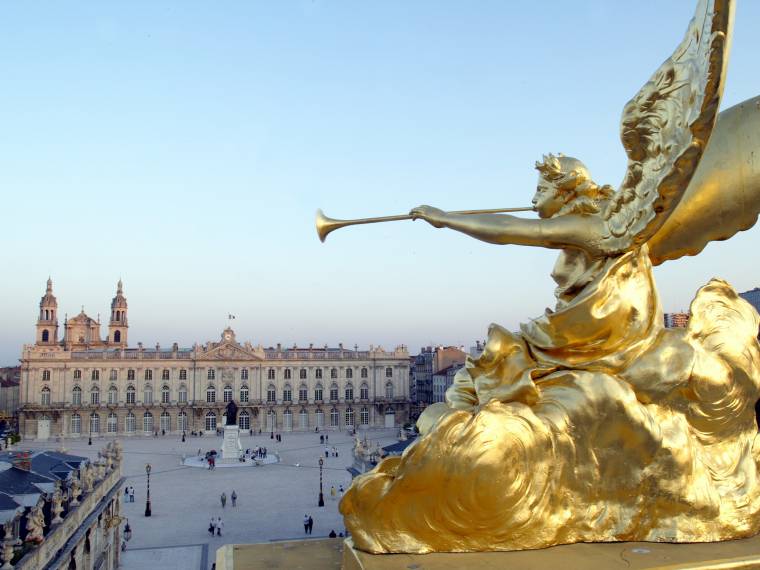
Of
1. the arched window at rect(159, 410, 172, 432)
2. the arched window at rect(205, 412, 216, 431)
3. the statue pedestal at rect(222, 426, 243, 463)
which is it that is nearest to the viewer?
the statue pedestal at rect(222, 426, 243, 463)

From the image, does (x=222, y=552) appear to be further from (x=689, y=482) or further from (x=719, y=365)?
(x=719, y=365)

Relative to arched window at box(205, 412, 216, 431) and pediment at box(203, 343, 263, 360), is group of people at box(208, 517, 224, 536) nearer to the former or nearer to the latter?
arched window at box(205, 412, 216, 431)

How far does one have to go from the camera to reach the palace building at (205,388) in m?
58.7

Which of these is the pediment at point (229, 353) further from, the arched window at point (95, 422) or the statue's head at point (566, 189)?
the statue's head at point (566, 189)

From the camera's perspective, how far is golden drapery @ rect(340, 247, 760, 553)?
18.4 feet

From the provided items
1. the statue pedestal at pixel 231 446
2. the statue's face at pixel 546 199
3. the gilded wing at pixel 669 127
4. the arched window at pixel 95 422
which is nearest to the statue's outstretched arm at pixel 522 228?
the gilded wing at pixel 669 127

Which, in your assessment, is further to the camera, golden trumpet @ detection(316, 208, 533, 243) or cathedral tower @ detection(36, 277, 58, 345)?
cathedral tower @ detection(36, 277, 58, 345)

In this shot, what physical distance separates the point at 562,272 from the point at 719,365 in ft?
5.25

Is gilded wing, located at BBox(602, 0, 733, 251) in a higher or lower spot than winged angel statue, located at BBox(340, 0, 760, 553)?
higher

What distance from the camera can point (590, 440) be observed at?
5.95 meters

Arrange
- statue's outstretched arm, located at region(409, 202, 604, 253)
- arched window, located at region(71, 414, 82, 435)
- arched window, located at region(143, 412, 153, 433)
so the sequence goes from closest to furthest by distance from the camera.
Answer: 1. statue's outstretched arm, located at region(409, 202, 604, 253)
2. arched window, located at region(71, 414, 82, 435)
3. arched window, located at region(143, 412, 153, 433)

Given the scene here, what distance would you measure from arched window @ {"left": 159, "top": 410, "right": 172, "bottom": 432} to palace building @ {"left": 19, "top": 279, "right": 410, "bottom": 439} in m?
0.08

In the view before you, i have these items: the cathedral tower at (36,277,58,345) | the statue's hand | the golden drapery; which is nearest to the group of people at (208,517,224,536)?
the golden drapery

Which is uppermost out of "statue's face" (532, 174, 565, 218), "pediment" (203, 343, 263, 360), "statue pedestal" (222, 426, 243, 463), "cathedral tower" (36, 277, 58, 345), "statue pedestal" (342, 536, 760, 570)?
"cathedral tower" (36, 277, 58, 345)
